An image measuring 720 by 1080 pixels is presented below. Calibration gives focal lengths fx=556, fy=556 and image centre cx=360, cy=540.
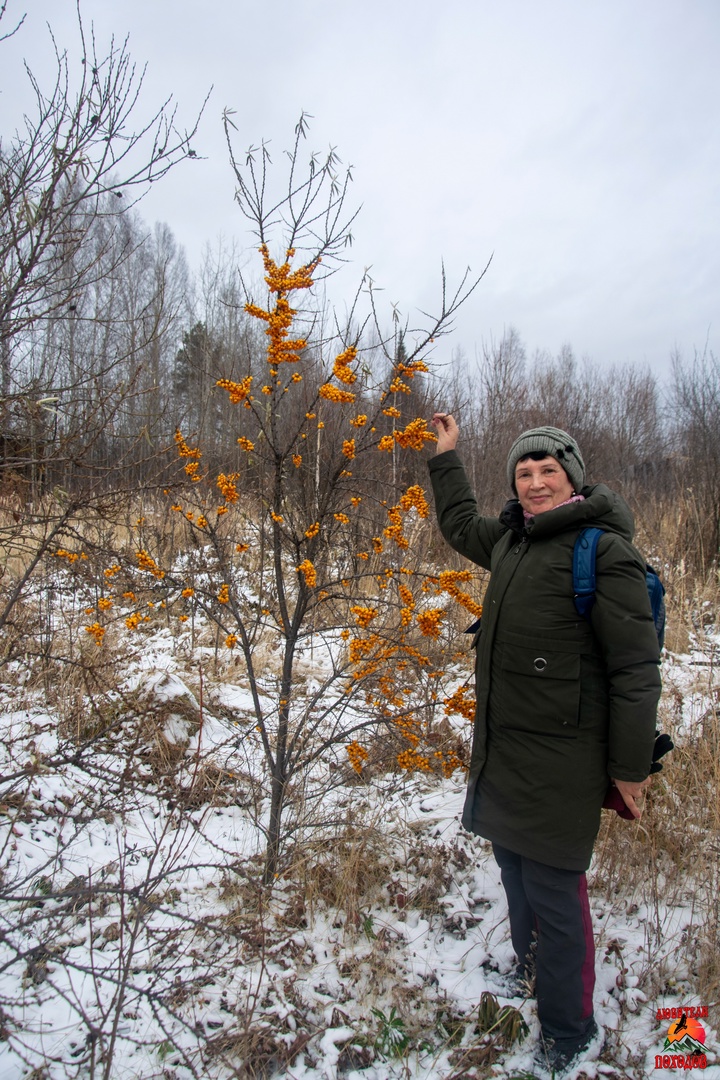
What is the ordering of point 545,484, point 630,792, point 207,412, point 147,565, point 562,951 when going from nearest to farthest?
point 630,792
point 562,951
point 545,484
point 147,565
point 207,412

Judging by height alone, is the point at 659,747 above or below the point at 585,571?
below

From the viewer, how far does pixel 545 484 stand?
1.99 m

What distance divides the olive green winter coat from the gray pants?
0.12 meters

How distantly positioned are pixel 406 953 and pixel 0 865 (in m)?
2.09

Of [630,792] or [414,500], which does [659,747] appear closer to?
[630,792]

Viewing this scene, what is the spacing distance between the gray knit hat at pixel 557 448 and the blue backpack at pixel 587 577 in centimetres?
29

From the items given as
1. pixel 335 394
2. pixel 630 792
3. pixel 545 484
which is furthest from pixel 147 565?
pixel 630 792

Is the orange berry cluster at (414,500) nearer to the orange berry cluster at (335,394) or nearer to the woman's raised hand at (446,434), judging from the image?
the woman's raised hand at (446,434)

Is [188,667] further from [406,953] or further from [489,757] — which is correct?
[489,757]

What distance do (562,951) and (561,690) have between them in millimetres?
909

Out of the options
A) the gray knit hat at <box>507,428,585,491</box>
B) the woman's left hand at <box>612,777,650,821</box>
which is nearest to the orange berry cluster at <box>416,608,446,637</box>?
the gray knit hat at <box>507,428,585,491</box>

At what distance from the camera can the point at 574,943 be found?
186 centimetres

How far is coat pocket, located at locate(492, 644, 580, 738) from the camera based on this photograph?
5.80 ft

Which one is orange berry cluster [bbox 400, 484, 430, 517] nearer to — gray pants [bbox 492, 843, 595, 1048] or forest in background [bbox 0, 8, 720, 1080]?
forest in background [bbox 0, 8, 720, 1080]
